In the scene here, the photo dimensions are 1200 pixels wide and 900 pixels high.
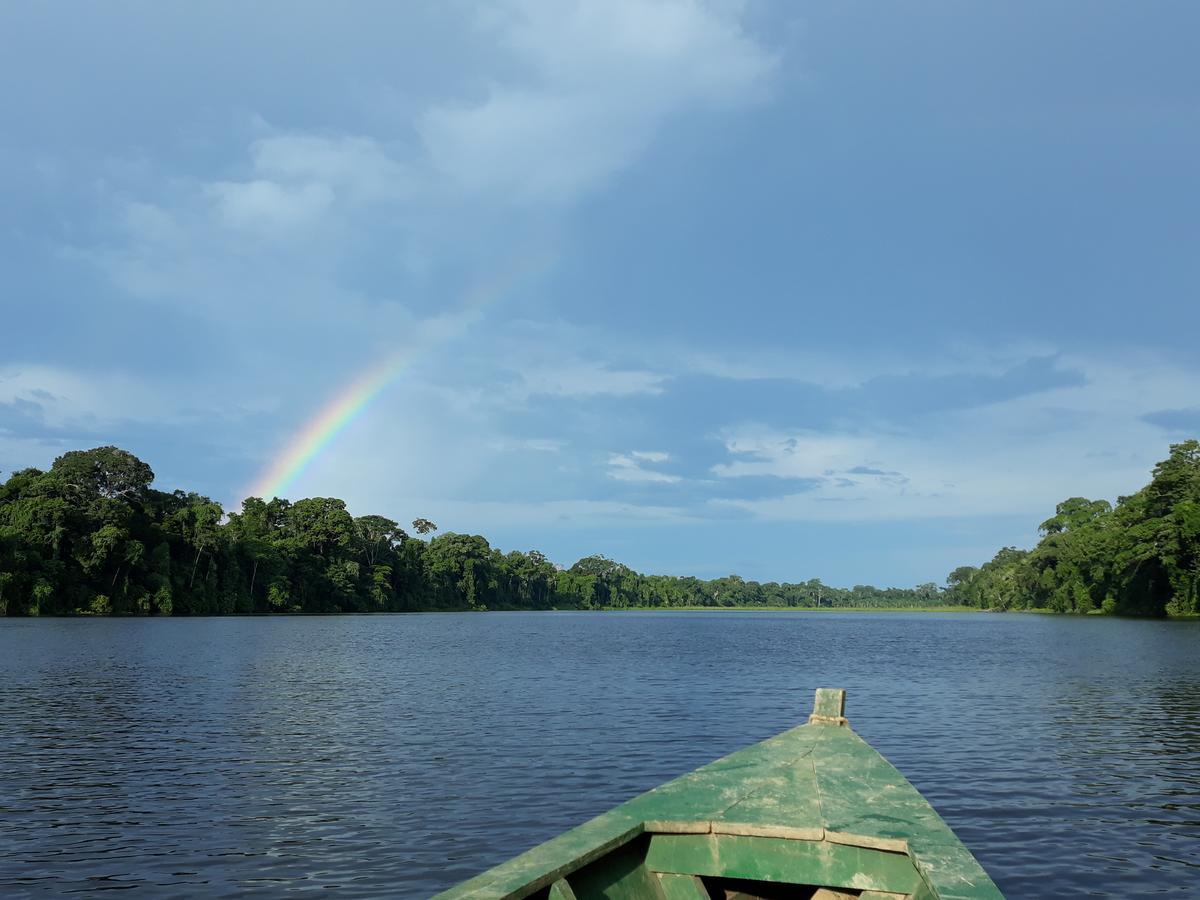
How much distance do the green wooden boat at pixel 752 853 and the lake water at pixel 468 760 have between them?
510 centimetres

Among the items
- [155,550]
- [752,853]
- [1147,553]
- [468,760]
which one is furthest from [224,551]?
[752,853]

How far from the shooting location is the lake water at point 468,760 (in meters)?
13.1

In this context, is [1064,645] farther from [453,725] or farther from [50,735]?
[50,735]

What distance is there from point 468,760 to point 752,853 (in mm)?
14278

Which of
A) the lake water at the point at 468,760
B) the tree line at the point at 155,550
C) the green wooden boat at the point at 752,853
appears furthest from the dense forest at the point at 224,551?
the green wooden boat at the point at 752,853

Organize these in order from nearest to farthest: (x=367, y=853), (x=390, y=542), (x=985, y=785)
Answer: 1. (x=367, y=853)
2. (x=985, y=785)
3. (x=390, y=542)

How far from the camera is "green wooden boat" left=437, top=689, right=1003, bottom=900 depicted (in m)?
6.56

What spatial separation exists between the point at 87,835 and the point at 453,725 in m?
12.8

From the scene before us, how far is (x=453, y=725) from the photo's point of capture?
86.3ft

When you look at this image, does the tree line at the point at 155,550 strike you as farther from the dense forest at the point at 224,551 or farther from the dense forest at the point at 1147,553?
the dense forest at the point at 1147,553

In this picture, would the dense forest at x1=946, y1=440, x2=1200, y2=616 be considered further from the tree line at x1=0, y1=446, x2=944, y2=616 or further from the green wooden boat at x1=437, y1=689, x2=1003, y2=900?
the tree line at x1=0, y1=446, x2=944, y2=616

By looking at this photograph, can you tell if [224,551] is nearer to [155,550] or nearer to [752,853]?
[155,550]

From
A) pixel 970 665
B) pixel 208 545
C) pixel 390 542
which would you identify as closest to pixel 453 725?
pixel 970 665

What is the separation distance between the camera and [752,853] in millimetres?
7828
